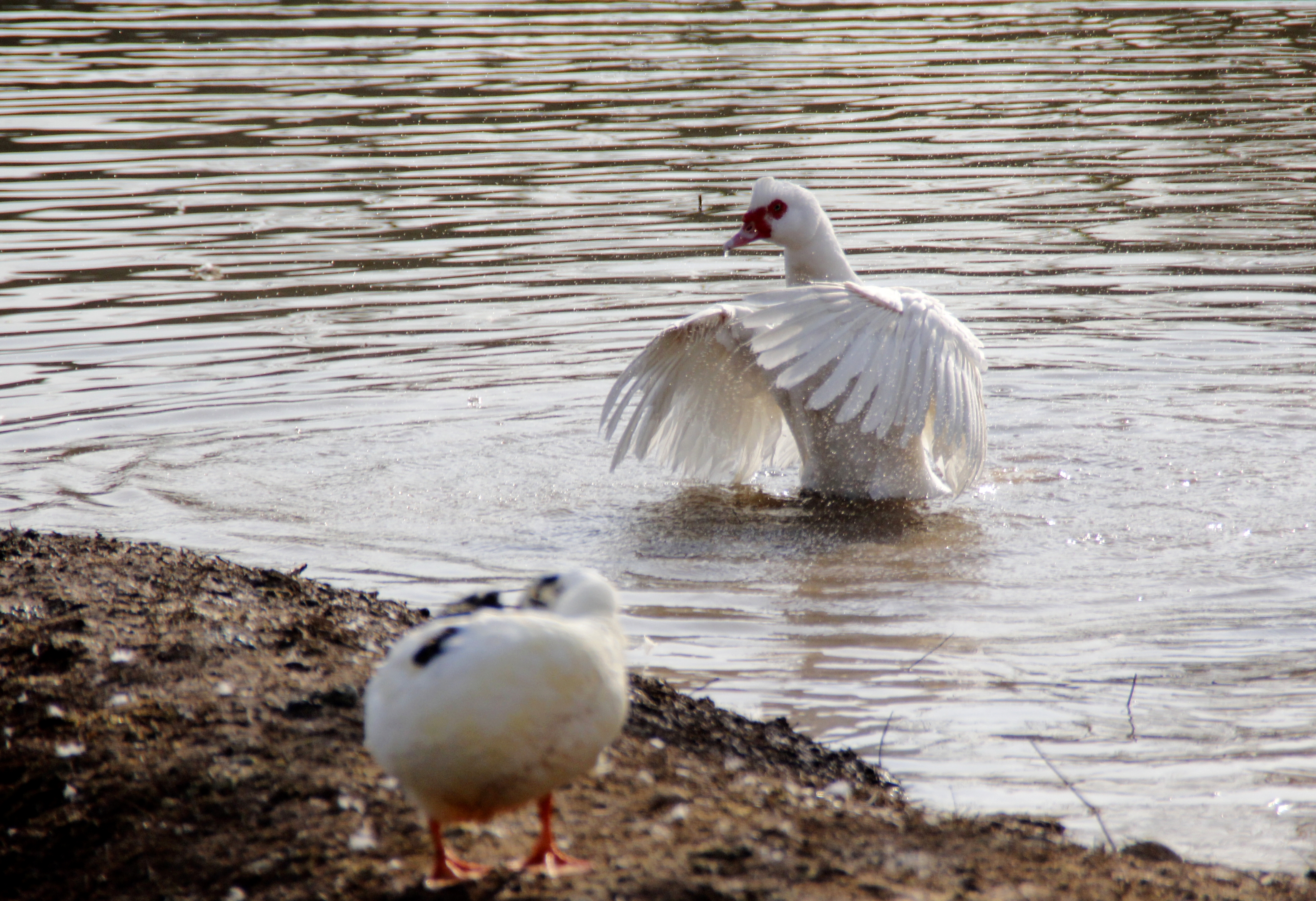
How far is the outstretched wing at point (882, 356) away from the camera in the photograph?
604cm

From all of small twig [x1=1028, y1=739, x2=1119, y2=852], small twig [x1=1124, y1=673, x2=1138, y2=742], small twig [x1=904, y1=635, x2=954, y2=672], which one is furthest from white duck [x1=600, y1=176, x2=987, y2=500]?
small twig [x1=1028, y1=739, x2=1119, y2=852]

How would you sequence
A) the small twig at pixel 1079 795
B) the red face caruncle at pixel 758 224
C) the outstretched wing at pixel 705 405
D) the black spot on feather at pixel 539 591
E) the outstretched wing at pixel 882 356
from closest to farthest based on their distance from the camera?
the black spot on feather at pixel 539 591
the small twig at pixel 1079 795
the outstretched wing at pixel 882 356
the outstretched wing at pixel 705 405
the red face caruncle at pixel 758 224

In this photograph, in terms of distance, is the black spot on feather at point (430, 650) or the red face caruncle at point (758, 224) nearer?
the black spot on feather at point (430, 650)

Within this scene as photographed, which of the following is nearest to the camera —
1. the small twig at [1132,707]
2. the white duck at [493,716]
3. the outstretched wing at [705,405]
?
the white duck at [493,716]

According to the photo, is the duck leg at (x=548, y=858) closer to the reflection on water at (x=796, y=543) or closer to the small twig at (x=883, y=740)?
the small twig at (x=883, y=740)

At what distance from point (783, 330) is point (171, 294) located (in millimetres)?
5493

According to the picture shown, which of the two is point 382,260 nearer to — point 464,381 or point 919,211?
point 464,381

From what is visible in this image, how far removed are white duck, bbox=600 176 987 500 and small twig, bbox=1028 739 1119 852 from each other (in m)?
2.10

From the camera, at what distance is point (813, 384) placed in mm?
6551

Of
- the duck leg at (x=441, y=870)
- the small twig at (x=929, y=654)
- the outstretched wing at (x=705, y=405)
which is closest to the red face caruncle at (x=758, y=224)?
the outstretched wing at (x=705, y=405)

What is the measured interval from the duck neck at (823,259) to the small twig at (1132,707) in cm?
279

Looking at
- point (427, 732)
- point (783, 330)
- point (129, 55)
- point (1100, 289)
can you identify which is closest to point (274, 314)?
point (783, 330)

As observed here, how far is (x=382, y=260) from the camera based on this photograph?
431 inches

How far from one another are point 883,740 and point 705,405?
10.2 ft
